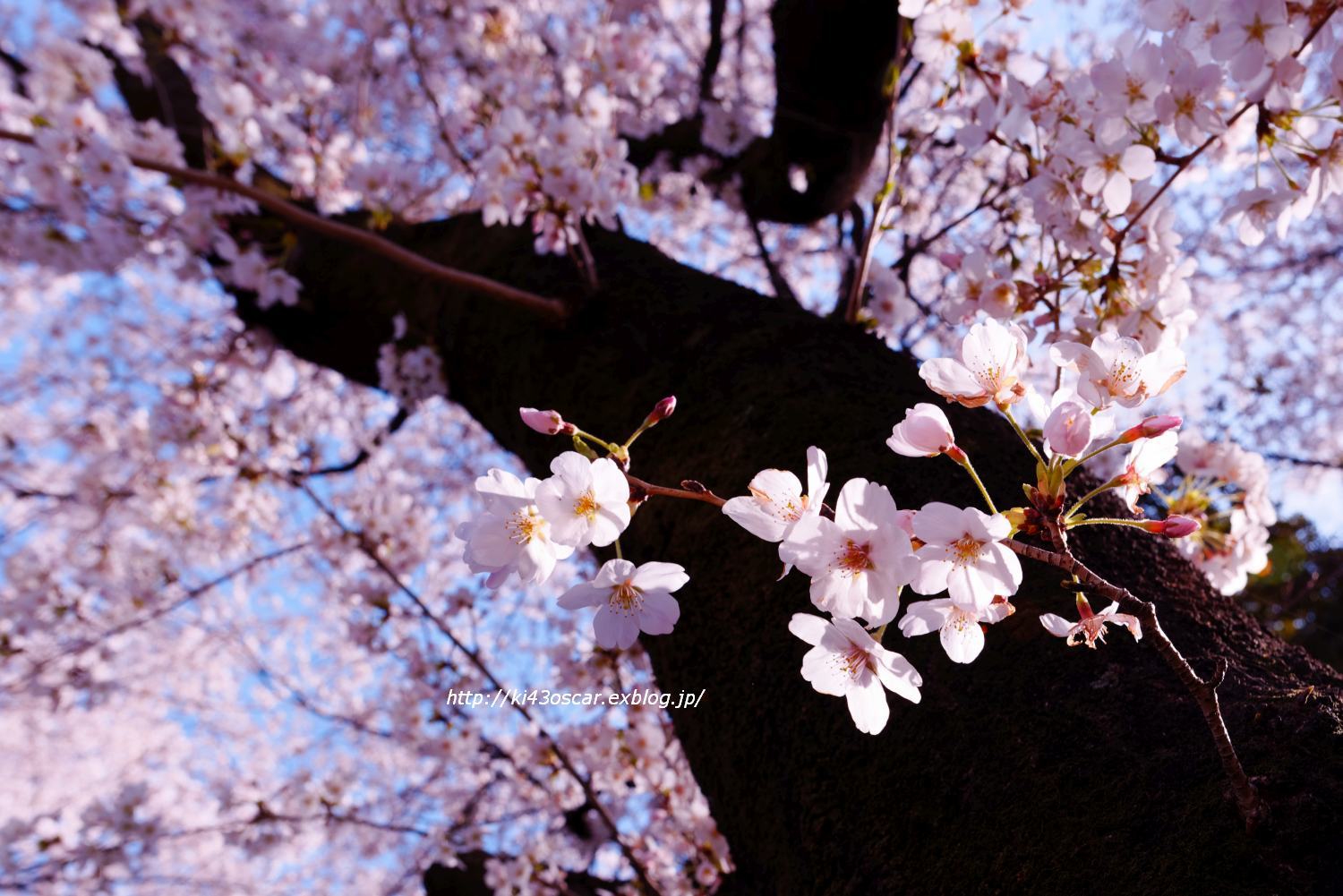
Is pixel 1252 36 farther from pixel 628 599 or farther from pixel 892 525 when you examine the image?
pixel 628 599

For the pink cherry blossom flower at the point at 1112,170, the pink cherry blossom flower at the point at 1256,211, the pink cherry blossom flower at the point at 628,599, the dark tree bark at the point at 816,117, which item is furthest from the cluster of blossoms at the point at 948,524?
the dark tree bark at the point at 816,117

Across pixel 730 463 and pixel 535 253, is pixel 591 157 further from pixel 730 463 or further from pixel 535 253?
pixel 730 463

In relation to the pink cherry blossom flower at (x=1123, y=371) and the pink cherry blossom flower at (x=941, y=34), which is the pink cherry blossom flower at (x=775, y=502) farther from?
the pink cherry blossom flower at (x=941, y=34)

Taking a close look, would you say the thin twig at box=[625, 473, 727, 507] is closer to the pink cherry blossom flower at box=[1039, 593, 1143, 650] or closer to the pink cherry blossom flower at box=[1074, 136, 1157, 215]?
the pink cherry blossom flower at box=[1039, 593, 1143, 650]

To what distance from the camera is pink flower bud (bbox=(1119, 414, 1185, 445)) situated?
696 mm

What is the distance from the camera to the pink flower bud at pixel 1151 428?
696mm

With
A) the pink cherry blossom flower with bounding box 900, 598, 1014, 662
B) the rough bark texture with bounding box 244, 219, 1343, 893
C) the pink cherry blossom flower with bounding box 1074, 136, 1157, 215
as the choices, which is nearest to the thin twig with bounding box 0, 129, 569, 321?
the rough bark texture with bounding box 244, 219, 1343, 893

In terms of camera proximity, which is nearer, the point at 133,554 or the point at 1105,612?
the point at 1105,612

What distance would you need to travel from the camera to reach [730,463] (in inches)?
47.7

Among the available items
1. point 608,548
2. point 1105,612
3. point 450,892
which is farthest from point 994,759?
point 450,892

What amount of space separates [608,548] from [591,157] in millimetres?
1080

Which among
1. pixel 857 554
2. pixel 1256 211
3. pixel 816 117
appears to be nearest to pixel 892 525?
pixel 857 554

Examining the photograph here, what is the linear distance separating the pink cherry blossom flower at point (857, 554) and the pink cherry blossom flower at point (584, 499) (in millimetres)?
188

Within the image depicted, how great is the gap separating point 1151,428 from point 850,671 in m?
0.39
